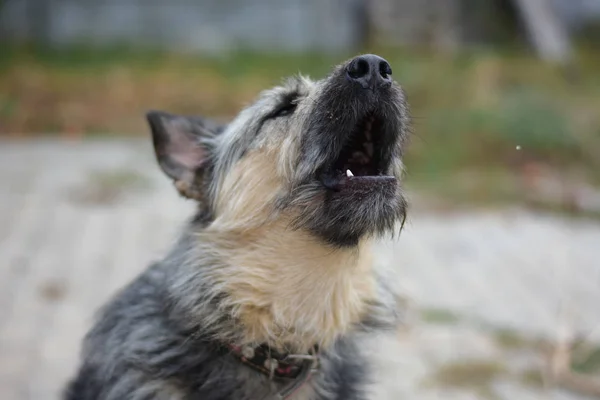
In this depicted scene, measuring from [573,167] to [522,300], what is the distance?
4076mm

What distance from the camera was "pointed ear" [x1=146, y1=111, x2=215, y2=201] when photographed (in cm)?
326

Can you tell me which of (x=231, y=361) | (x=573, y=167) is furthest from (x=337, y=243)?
(x=573, y=167)

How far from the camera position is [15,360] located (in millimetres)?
4539

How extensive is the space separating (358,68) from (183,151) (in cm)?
100

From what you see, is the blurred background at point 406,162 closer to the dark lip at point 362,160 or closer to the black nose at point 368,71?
the dark lip at point 362,160

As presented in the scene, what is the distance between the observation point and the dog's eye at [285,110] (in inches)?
123

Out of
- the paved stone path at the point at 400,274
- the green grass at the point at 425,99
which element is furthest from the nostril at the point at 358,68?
the green grass at the point at 425,99

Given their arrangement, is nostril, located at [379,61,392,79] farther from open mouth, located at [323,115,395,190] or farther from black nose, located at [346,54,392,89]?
open mouth, located at [323,115,395,190]

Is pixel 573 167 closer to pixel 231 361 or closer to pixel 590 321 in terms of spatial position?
pixel 590 321

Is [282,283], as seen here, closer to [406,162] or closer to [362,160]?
[362,160]

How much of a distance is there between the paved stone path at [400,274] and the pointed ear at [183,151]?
1.13 meters

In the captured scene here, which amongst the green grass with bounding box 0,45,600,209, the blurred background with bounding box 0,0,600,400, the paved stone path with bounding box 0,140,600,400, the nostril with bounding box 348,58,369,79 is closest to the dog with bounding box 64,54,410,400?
the nostril with bounding box 348,58,369,79

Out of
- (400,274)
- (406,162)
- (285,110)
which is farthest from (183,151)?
(406,162)

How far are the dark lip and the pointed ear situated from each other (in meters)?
0.72
